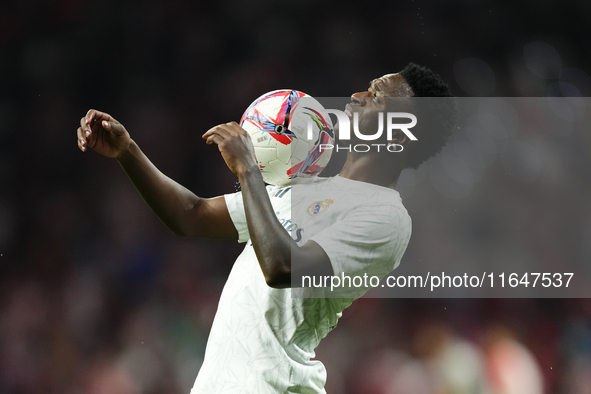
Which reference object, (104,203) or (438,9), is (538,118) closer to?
(438,9)

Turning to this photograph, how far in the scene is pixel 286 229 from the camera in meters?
1.66

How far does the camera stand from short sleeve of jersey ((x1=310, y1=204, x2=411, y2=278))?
150 centimetres

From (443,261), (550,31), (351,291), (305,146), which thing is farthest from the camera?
(550,31)

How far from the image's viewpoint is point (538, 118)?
3980 millimetres

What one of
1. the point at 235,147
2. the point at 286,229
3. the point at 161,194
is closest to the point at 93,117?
the point at 161,194

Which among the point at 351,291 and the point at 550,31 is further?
the point at 550,31

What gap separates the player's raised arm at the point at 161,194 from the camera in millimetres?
1773

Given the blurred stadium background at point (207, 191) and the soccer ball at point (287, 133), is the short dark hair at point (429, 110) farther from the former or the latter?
the blurred stadium background at point (207, 191)

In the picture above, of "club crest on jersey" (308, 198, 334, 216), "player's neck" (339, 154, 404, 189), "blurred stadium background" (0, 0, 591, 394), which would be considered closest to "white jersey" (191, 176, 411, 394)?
"club crest on jersey" (308, 198, 334, 216)

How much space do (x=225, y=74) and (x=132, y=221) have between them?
1201 millimetres

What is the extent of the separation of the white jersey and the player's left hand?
0.26 meters

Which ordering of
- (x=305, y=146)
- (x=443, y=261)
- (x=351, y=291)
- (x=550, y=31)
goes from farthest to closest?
(x=550, y=31) < (x=443, y=261) < (x=305, y=146) < (x=351, y=291)

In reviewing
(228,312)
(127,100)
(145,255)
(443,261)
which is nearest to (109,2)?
(127,100)

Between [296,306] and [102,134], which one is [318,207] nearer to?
[296,306]
